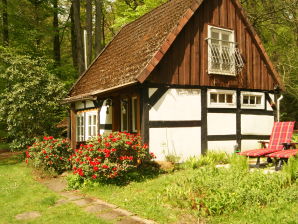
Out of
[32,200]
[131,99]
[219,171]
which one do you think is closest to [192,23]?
[131,99]

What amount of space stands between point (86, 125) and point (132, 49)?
3.87m

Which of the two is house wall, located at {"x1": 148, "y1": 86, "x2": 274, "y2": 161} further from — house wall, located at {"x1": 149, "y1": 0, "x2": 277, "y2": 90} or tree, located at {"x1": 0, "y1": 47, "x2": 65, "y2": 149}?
tree, located at {"x1": 0, "y1": 47, "x2": 65, "y2": 149}

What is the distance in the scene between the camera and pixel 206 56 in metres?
11.1

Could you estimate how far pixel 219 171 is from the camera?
23.0 feet

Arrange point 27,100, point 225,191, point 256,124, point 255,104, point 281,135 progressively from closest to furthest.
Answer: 1. point 225,191
2. point 281,135
3. point 256,124
4. point 255,104
5. point 27,100

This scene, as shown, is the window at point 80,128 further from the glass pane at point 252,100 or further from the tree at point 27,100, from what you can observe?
the glass pane at point 252,100

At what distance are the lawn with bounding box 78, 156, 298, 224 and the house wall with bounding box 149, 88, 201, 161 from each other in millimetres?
2887

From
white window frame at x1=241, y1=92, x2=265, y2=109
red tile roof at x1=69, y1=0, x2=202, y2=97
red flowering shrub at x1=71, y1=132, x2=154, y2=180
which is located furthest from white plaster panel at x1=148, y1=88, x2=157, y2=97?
white window frame at x1=241, y1=92, x2=265, y2=109

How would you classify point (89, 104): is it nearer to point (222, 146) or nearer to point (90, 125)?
point (90, 125)

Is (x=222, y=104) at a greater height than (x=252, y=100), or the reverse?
(x=252, y=100)

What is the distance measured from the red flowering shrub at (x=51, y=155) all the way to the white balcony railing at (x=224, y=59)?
590 cm

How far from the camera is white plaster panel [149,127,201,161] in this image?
31.8 feet

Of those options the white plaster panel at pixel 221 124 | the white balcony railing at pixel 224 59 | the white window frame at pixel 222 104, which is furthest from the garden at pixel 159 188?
the white balcony railing at pixel 224 59

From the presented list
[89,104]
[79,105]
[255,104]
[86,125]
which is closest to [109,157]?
[86,125]
